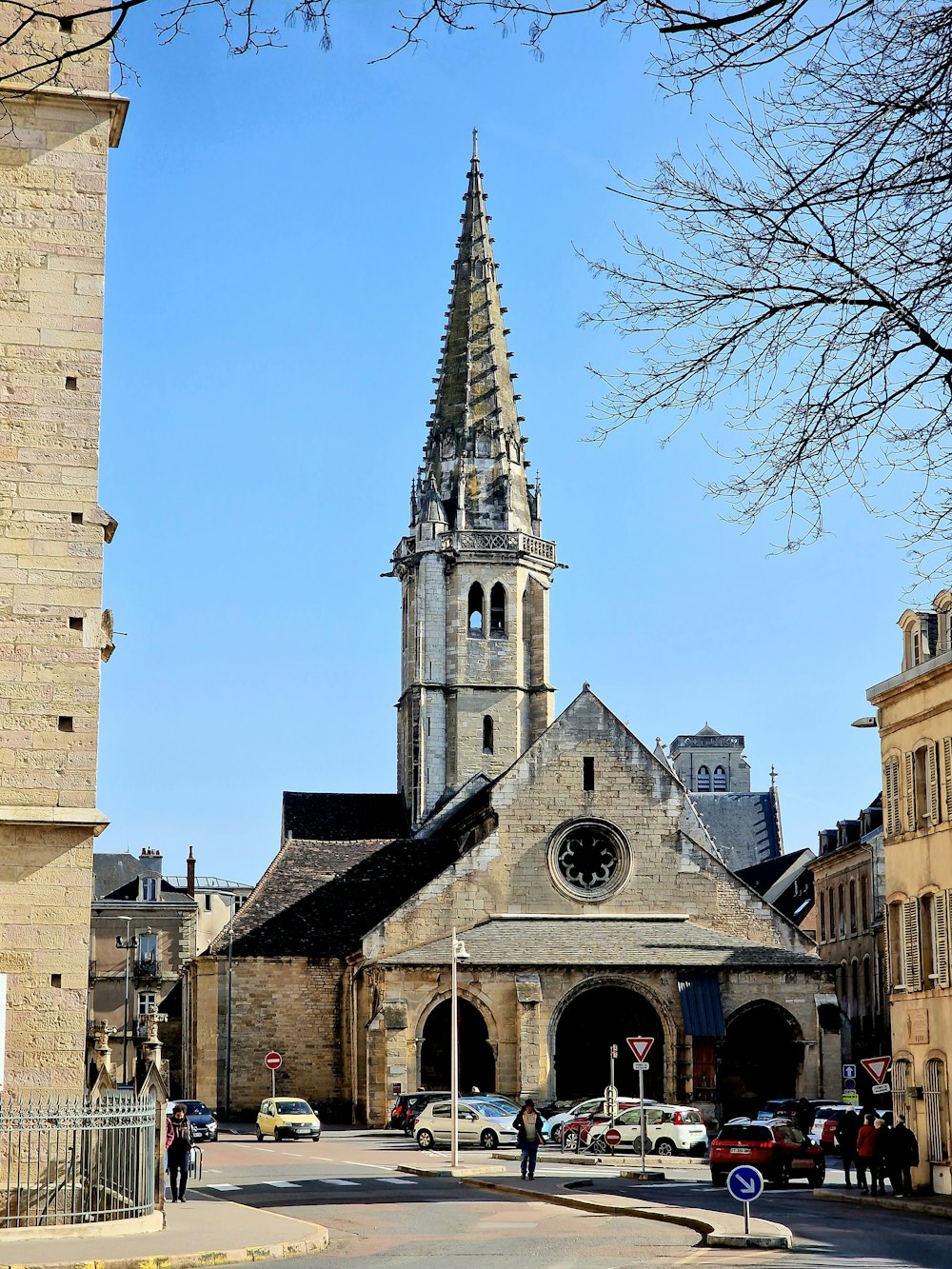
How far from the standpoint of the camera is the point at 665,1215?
2164cm

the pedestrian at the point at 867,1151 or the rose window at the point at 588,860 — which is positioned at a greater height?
the rose window at the point at 588,860

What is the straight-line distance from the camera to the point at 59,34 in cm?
2058

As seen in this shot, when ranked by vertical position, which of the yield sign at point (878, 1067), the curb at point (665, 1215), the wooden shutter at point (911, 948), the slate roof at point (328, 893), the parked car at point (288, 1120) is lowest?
the parked car at point (288, 1120)

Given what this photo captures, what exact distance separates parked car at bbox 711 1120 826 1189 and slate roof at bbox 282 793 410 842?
115 ft

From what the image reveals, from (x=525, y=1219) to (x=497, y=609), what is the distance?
144 ft

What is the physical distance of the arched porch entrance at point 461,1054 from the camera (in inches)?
1870

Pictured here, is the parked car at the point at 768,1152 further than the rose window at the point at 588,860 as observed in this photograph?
No

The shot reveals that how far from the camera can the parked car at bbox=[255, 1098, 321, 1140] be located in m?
41.5

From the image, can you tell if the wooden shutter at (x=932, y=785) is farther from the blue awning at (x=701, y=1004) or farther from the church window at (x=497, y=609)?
the church window at (x=497, y=609)

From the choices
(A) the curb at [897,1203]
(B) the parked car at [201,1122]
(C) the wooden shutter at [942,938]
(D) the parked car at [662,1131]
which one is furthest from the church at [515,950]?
(A) the curb at [897,1203]

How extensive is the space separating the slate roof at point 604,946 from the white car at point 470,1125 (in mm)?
7498

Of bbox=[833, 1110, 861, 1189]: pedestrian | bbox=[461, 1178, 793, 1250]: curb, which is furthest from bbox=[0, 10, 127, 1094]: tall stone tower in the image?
bbox=[833, 1110, 861, 1189]: pedestrian

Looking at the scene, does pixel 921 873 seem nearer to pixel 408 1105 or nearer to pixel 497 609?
pixel 408 1105

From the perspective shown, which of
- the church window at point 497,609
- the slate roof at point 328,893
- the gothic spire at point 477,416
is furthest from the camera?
the gothic spire at point 477,416
